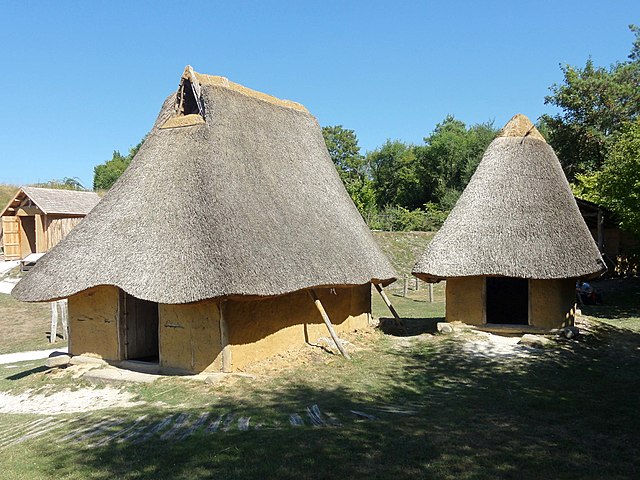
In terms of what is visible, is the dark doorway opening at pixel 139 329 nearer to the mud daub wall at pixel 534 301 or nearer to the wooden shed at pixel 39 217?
the mud daub wall at pixel 534 301

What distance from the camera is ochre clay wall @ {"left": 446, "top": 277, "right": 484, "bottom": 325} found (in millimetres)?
14531

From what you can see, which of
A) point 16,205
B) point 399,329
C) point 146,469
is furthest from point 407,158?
point 146,469

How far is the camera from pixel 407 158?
54875 mm

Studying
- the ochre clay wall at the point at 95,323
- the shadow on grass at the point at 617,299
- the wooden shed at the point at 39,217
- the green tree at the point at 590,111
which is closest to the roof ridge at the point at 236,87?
the ochre clay wall at the point at 95,323

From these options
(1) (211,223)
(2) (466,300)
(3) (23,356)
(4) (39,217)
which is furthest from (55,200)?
(2) (466,300)

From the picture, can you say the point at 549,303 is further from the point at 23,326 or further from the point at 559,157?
the point at 559,157

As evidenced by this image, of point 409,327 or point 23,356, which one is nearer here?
Result: point 23,356

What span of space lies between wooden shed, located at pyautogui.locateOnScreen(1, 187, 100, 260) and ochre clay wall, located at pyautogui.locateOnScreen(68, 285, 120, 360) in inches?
711

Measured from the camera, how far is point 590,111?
113ft

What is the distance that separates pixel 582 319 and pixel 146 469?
14936 millimetres

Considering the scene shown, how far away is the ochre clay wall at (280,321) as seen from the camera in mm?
10883

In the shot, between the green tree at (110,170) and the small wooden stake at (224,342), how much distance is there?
196ft

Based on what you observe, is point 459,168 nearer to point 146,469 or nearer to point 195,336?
point 195,336

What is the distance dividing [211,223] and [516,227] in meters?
8.25
